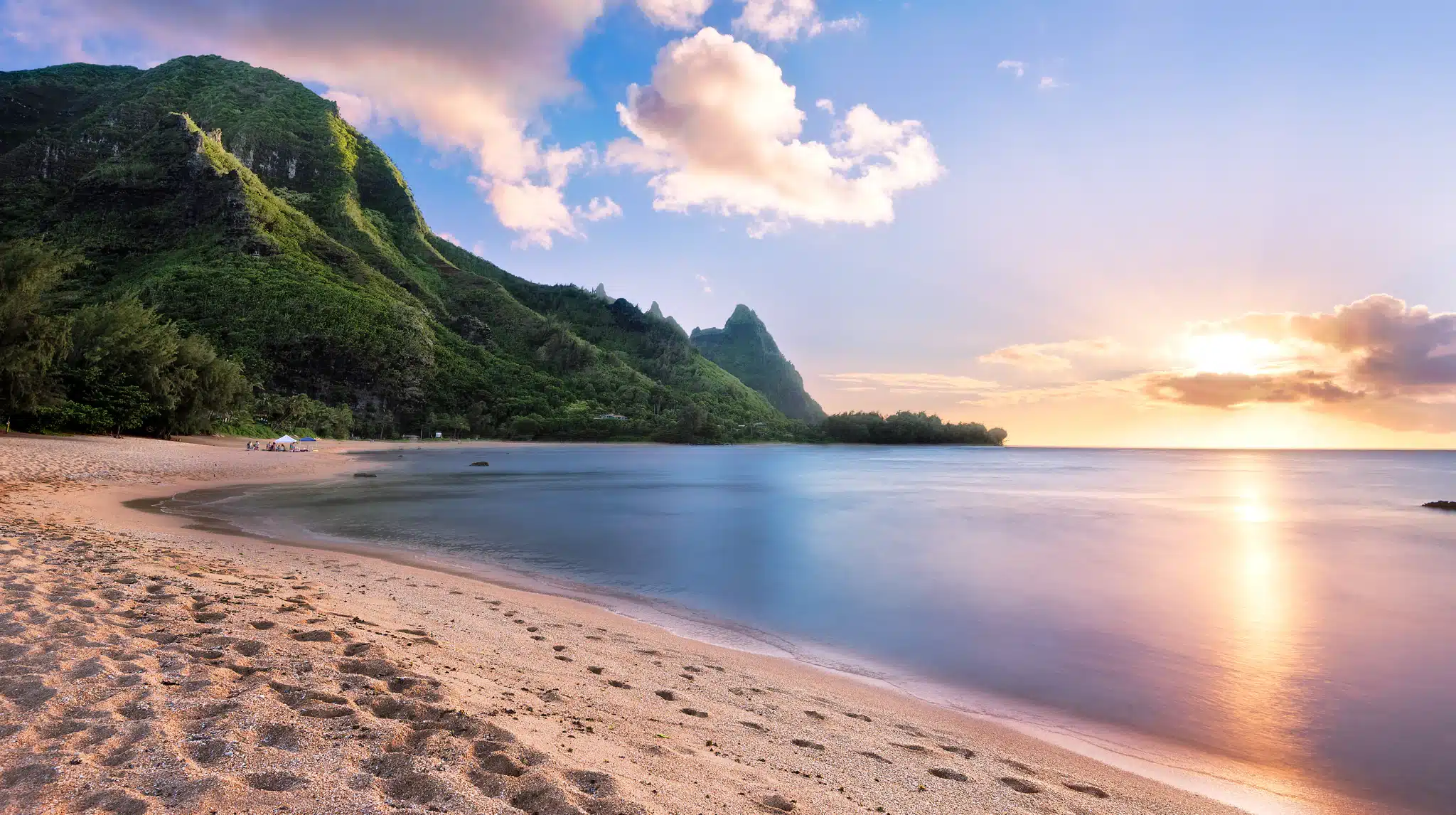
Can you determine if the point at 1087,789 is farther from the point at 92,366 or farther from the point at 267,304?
the point at 267,304

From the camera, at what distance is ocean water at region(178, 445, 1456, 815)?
7.54m

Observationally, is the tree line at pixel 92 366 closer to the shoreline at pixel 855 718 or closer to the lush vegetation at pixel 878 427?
the shoreline at pixel 855 718

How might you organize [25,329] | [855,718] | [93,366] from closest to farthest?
[855,718], [25,329], [93,366]

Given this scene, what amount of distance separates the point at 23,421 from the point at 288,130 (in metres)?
171

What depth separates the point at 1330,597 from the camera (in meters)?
14.6

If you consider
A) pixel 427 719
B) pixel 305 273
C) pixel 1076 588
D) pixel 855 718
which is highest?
pixel 305 273

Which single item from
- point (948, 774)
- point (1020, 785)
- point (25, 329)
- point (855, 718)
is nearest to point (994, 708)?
point (855, 718)

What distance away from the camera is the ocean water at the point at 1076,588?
7535 mm

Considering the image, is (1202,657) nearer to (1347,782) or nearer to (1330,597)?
(1347,782)

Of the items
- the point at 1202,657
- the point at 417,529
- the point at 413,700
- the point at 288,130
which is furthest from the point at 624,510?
the point at 288,130

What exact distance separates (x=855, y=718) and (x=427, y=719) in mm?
3969

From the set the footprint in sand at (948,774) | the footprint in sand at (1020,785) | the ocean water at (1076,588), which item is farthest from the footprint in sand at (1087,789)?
the ocean water at (1076,588)

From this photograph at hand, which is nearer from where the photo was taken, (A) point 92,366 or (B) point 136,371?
(A) point 92,366

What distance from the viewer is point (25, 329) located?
32562mm
